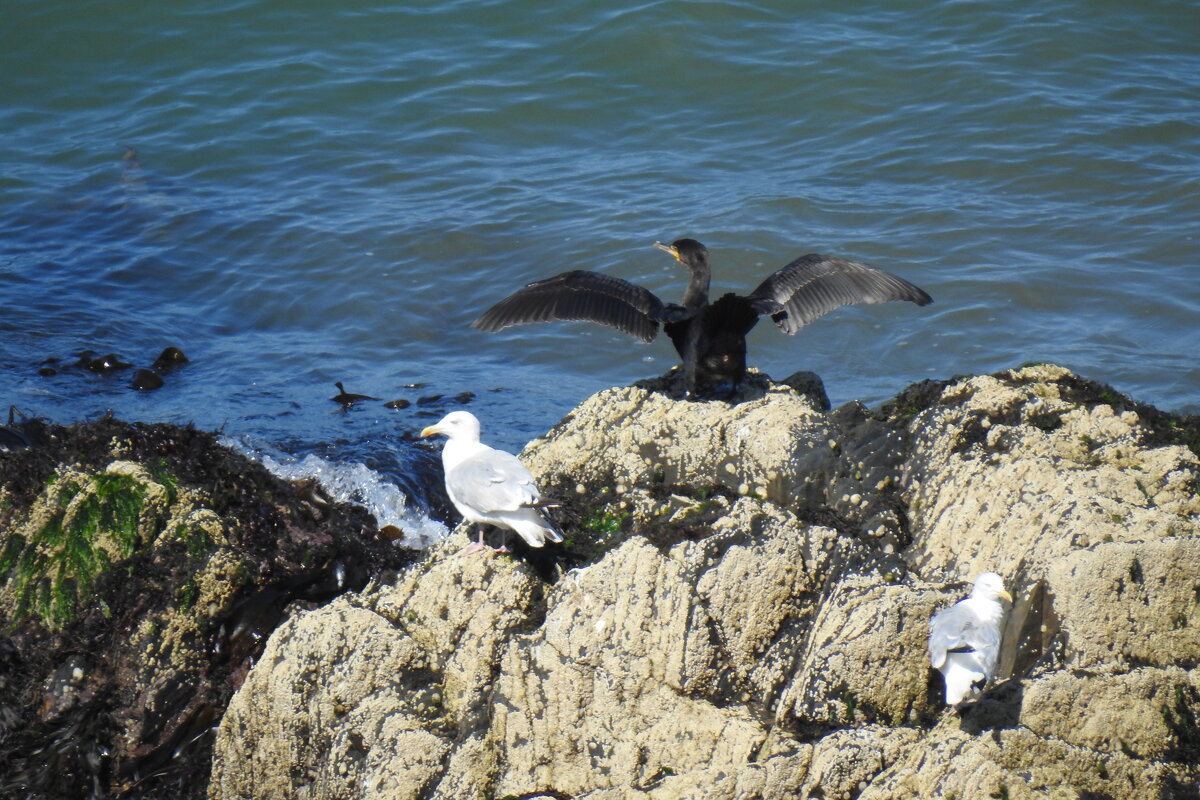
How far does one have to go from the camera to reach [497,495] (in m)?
4.52

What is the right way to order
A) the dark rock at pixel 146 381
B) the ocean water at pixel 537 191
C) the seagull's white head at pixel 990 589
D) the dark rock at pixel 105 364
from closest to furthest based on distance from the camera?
1. the seagull's white head at pixel 990 589
2. the dark rock at pixel 146 381
3. the ocean water at pixel 537 191
4. the dark rock at pixel 105 364

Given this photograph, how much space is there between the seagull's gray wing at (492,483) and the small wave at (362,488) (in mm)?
1854

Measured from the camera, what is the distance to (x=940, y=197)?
11.8m

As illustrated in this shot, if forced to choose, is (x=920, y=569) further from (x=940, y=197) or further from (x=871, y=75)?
(x=871, y=75)

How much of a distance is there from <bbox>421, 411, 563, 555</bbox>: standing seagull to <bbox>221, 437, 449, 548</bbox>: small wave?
6.09 feet

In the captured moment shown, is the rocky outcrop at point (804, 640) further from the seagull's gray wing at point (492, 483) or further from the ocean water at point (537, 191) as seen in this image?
the ocean water at point (537, 191)

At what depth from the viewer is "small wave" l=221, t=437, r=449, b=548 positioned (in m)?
6.96

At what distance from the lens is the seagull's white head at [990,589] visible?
3.72m

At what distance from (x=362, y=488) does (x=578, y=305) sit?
184 cm

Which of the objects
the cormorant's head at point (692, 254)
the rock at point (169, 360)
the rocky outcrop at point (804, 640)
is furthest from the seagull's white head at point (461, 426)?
the rock at point (169, 360)

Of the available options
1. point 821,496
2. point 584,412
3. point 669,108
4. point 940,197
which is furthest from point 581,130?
point 821,496

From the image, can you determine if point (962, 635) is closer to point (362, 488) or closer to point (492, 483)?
point (492, 483)

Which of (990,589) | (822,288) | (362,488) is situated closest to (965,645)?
(990,589)

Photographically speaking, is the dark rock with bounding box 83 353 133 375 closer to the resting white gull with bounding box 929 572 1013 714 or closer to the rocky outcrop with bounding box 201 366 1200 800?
the rocky outcrop with bounding box 201 366 1200 800
